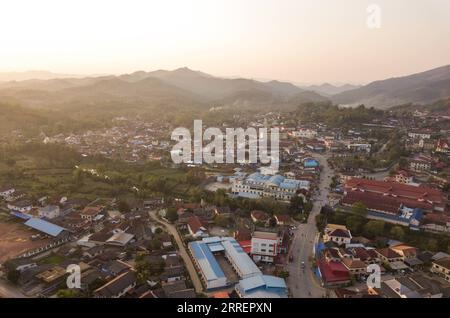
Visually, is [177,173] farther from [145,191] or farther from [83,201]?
[83,201]

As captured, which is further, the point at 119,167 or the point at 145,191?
the point at 119,167

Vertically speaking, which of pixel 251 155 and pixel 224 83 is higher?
pixel 224 83

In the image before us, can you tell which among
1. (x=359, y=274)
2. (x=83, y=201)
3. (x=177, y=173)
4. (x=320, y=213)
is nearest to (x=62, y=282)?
(x=83, y=201)

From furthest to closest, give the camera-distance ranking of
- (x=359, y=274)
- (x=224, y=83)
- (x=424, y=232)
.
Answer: (x=224, y=83), (x=424, y=232), (x=359, y=274)

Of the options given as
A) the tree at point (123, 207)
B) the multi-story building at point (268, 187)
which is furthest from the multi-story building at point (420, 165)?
the tree at point (123, 207)

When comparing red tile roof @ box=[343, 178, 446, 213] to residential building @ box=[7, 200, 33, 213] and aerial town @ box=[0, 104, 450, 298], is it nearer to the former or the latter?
aerial town @ box=[0, 104, 450, 298]

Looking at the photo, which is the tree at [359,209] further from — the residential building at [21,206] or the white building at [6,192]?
the white building at [6,192]
